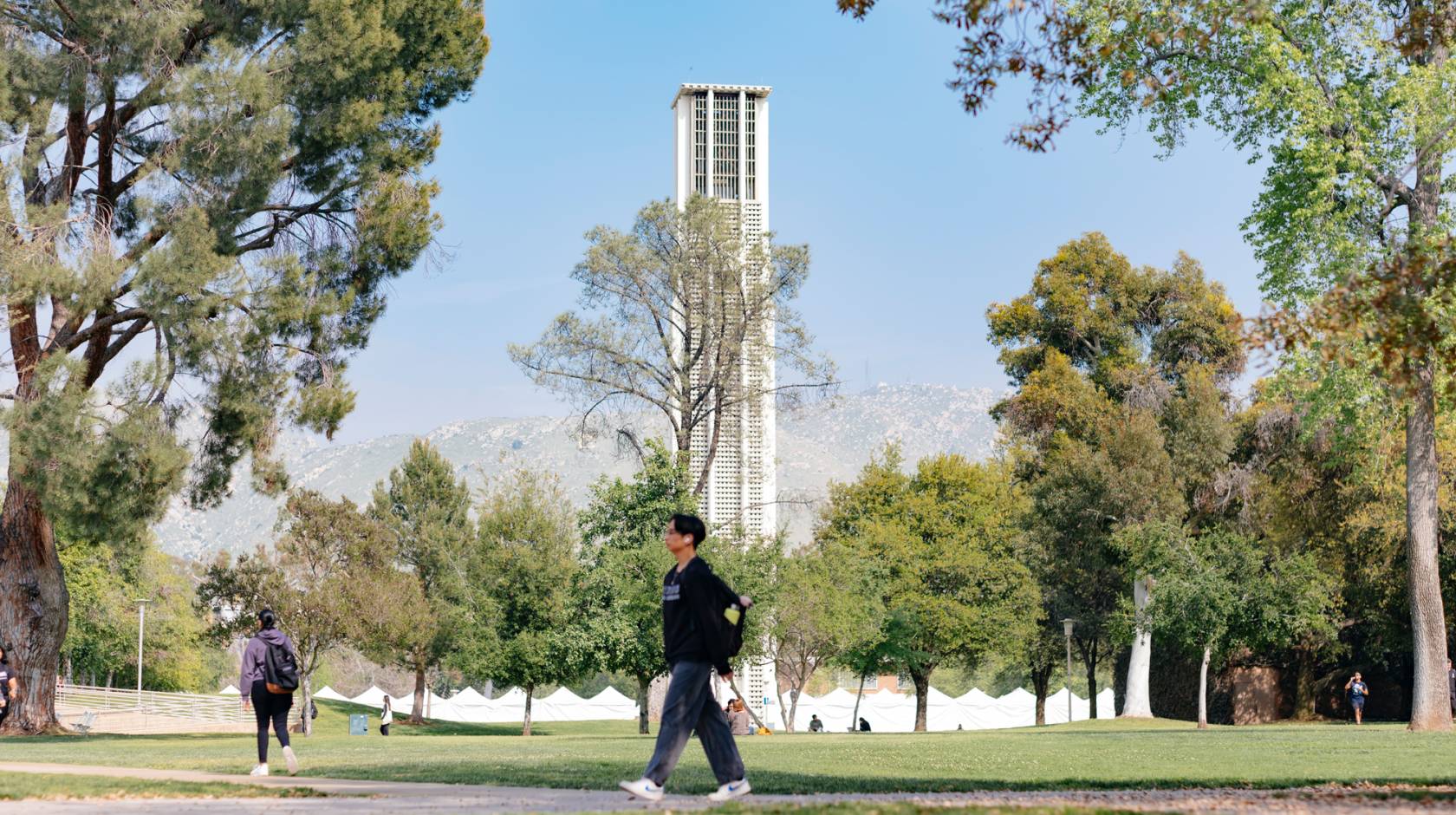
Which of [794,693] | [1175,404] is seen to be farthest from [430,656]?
[1175,404]

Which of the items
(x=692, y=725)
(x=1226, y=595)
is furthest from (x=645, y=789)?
(x=1226, y=595)

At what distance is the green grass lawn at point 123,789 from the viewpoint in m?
10.6

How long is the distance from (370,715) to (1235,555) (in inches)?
1931

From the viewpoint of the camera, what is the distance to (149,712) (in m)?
54.8

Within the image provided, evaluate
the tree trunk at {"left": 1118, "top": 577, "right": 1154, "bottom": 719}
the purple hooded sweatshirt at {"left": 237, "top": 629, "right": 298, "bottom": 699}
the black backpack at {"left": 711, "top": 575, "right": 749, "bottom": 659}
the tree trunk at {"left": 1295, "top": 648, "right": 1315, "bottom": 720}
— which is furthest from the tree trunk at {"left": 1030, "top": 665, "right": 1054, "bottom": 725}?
the black backpack at {"left": 711, "top": 575, "right": 749, "bottom": 659}

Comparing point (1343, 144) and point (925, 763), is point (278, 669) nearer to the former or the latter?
point (925, 763)

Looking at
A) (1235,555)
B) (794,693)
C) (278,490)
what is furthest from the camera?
(794,693)

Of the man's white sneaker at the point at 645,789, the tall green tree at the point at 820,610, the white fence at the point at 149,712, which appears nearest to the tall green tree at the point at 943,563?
the tall green tree at the point at 820,610

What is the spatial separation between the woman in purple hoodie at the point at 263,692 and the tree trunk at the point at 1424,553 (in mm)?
20060

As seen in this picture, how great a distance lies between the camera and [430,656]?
71.1 metres

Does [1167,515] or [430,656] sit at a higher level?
[1167,515]

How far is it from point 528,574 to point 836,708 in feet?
132

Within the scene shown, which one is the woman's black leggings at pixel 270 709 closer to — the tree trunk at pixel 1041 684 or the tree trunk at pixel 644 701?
the tree trunk at pixel 644 701

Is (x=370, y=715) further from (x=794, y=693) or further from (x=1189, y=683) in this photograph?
(x=1189, y=683)
